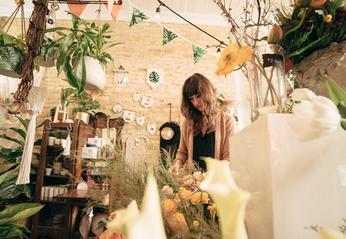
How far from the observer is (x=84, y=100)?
4.32m

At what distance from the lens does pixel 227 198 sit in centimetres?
23

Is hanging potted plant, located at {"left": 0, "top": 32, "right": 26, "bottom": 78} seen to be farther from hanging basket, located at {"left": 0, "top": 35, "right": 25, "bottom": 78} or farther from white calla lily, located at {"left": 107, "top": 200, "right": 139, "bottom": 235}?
white calla lily, located at {"left": 107, "top": 200, "right": 139, "bottom": 235}

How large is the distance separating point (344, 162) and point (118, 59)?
4.63 meters

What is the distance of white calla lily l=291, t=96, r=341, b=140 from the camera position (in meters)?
0.34

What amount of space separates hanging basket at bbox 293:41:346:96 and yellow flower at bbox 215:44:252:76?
0.14 metres

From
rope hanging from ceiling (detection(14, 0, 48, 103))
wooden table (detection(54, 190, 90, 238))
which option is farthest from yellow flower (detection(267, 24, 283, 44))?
wooden table (detection(54, 190, 90, 238))

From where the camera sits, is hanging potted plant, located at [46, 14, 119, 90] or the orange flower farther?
hanging potted plant, located at [46, 14, 119, 90]

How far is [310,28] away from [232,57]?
177mm

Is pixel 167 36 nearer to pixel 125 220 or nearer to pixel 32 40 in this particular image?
pixel 32 40

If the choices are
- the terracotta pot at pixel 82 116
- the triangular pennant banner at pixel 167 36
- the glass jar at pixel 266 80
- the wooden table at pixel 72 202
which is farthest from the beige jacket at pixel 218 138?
the terracotta pot at pixel 82 116

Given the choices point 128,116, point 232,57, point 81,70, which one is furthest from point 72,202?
point 232,57

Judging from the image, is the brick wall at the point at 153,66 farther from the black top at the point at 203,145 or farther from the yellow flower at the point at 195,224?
the yellow flower at the point at 195,224

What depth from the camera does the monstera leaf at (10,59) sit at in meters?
1.26

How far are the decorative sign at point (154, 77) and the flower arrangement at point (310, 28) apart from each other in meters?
4.10
